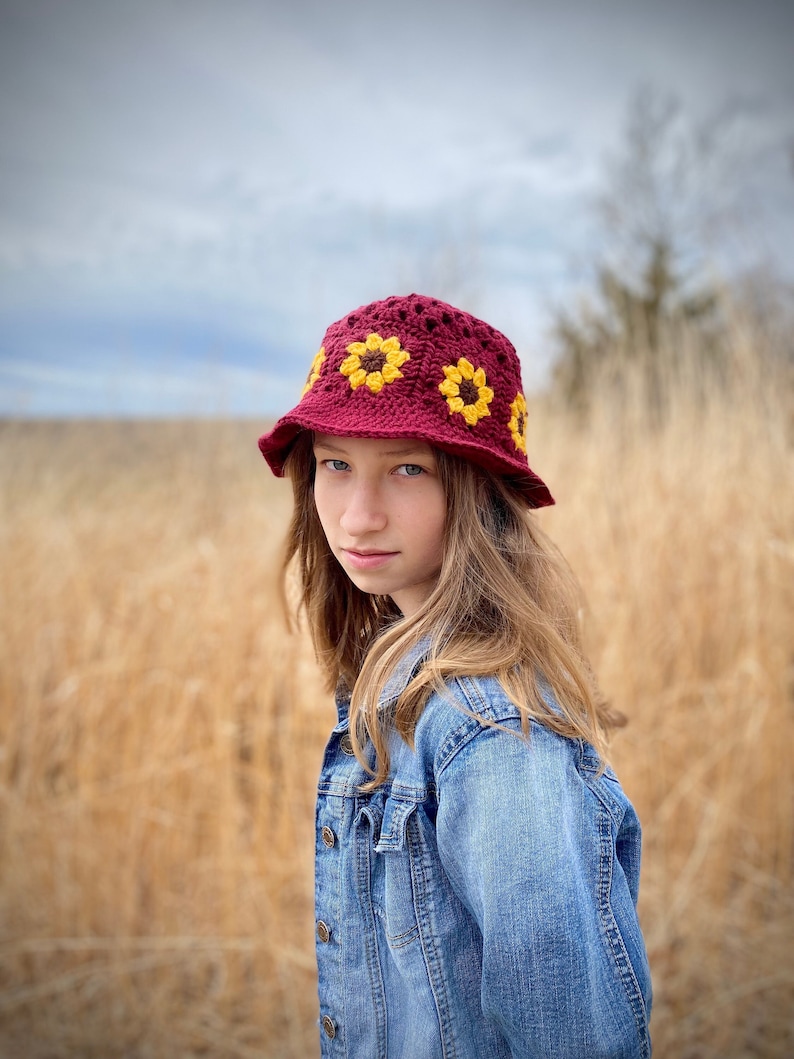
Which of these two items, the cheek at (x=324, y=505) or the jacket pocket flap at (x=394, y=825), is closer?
the jacket pocket flap at (x=394, y=825)

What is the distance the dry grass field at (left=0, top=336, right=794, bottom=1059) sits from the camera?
1.97 m

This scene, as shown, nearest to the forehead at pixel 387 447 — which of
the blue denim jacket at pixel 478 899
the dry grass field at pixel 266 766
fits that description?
the blue denim jacket at pixel 478 899

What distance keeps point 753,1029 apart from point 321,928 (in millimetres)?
1537

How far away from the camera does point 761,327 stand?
2.80 metres

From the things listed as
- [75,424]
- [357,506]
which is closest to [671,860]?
[357,506]

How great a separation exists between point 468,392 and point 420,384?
6 cm

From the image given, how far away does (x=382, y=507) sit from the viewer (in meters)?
0.86

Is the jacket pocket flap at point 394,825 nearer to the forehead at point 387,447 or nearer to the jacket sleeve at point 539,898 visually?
the jacket sleeve at point 539,898

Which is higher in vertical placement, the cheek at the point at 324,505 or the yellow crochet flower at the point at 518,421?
the yellow crochet flower at the point at 518,421

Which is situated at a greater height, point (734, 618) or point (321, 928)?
point (734, 618)

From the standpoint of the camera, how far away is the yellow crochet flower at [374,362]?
84cm

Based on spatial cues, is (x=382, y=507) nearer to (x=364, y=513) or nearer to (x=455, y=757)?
(x=364, y=513)

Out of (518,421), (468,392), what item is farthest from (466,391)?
(518,421)

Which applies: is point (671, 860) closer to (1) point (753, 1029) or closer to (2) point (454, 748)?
(1) point (753, 1029)
